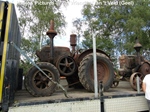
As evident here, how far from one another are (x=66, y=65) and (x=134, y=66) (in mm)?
2734

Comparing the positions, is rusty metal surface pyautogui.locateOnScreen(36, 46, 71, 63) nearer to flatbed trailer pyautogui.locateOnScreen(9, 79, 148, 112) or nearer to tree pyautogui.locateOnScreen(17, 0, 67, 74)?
flatbed trailer pyautogui.locateOnScreen(9, 79, 148, 112)

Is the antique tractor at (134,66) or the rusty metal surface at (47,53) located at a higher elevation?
the rusty metal surface at (47,53)

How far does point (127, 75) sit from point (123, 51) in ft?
34.1

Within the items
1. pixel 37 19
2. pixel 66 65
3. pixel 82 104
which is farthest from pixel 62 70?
pixel 37 19

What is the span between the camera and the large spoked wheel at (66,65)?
4.54 metres

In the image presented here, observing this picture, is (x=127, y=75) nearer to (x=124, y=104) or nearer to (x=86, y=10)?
(x=124, y=104)

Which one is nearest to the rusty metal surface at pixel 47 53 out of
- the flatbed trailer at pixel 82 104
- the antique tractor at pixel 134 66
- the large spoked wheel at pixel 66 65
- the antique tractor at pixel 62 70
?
the antique tractor at pixel 62 70

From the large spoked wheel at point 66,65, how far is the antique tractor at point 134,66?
1979mm

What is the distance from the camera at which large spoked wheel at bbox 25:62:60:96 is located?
3594mm

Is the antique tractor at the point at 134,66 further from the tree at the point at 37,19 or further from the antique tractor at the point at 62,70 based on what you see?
the tree at the point at 37,19

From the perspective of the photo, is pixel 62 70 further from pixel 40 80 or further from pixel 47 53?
pixel 40 80

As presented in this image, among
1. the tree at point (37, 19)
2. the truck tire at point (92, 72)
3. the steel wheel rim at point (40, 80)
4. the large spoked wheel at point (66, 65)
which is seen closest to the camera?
the steel wheel rim at point (40, 80)

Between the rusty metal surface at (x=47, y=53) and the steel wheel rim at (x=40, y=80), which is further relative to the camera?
the rusty metal surface at (x=47, y=53)

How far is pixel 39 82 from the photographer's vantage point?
12.2 feet
